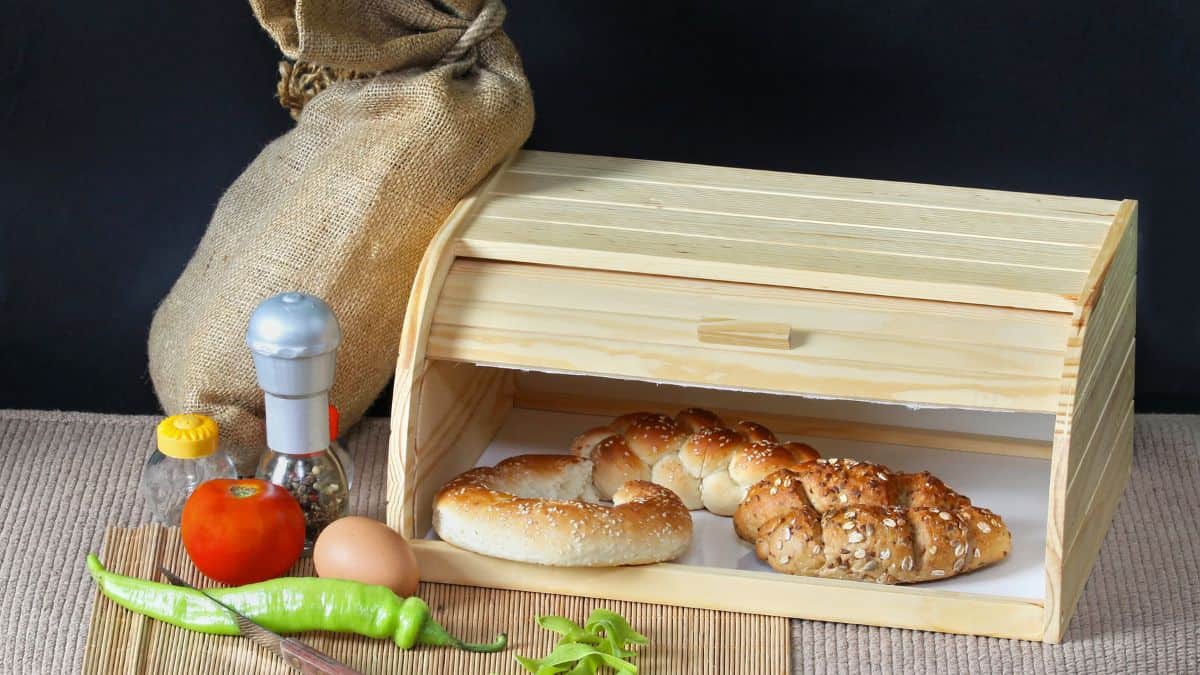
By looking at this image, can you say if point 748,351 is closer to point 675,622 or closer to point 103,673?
point 675,622

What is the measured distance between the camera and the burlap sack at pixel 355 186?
5.80 ft

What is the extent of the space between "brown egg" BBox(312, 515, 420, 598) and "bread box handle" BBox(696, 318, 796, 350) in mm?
389

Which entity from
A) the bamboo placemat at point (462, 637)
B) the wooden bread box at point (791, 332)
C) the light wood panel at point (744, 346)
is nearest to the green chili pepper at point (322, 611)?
the bamboo placemat at point (462, 637)

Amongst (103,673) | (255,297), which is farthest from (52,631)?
(255,297)

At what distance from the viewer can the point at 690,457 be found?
72.3 inches

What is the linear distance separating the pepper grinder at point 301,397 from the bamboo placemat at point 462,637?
0.08m

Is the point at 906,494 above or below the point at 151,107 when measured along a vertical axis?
below

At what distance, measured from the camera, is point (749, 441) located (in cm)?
187

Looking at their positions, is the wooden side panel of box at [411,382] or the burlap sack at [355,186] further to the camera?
the burlap sack at [355,186]

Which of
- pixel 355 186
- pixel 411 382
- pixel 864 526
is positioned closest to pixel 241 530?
pixel 411 382

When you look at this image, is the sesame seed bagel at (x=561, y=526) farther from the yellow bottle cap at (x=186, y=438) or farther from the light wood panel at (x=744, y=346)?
the yellow bottle cap at (x=186, y=438)

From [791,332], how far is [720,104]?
0.66 meters

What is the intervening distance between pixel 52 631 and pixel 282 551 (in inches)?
10.4

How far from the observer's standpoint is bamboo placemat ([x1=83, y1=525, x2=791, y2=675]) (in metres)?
1.50
